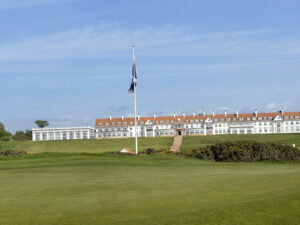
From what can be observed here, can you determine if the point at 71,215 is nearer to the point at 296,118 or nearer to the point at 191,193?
the point at 191,193

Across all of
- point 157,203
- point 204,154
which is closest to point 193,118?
point 204,154

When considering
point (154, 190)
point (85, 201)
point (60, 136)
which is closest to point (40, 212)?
point (85, 201)

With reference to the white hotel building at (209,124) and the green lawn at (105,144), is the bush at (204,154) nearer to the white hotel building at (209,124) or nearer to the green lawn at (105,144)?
the green lawn at (105,144)

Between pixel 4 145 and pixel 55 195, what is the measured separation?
105260 millimetres

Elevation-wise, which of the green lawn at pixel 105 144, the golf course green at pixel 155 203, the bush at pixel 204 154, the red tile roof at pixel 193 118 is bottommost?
the green lawn at pixel 105 144

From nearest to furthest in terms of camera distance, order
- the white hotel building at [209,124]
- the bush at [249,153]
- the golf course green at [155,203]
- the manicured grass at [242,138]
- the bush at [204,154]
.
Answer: the golf course green at [155,203]
the bush at [249,153]
the bush at [204,154]
the manicured grass at [242,138]
the white hotel building at [209,124]

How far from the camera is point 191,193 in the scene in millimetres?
13539

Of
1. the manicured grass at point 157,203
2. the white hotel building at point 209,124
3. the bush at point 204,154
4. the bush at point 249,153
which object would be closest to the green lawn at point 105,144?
the white hotel building at point 209,124

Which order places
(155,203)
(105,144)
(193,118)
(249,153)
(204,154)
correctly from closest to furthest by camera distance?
(155,203) < (249,153) < (204,154) < (105,144) < (193,118)

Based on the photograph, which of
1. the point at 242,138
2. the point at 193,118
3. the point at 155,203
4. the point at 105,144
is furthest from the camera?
the point at 193,118

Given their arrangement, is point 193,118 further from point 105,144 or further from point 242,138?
point 105,144

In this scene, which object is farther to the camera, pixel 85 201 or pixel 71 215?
pixel 85 201

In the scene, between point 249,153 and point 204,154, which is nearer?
point 249,153

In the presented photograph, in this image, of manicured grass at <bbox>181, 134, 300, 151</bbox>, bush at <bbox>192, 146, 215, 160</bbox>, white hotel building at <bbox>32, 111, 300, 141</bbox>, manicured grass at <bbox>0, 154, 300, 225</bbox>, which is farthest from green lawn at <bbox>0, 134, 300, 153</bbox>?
A: manicured grass at <bbox>0, 154, 300, 225</bbox>
